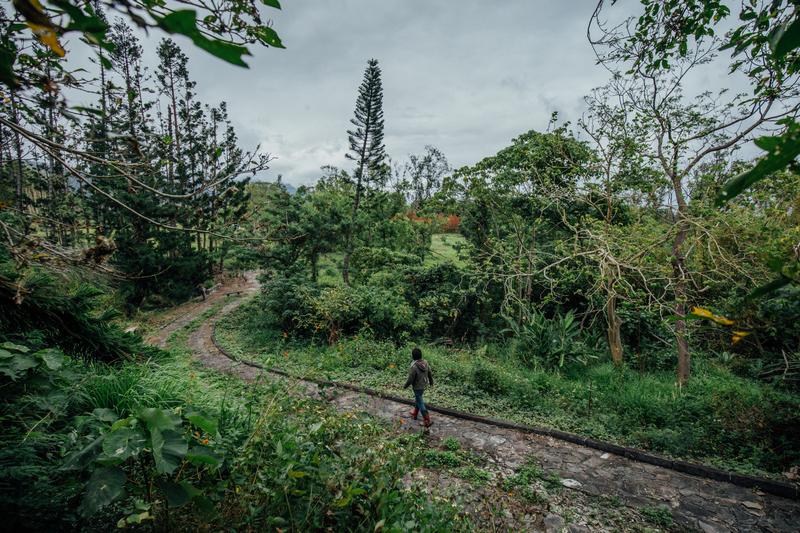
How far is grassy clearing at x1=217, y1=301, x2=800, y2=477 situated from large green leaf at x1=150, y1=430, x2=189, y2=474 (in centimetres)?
152

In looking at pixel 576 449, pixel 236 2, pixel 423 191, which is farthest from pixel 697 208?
Result: pixel 423 191

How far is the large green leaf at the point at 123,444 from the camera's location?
57.7 inches

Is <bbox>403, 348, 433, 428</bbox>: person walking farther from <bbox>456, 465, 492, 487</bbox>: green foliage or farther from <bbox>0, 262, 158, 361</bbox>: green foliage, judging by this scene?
<bbox>0, 262, 158, 361</bbox>: green foliage

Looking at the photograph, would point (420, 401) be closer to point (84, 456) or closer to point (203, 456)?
point (203, 456)

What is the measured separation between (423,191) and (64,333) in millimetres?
42020

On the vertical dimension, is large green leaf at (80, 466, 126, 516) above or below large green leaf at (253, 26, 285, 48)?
below

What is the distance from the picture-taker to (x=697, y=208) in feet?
19.2

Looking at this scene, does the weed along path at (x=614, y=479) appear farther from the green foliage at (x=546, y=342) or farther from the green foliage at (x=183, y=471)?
the green foliage at (x=546, y=342)

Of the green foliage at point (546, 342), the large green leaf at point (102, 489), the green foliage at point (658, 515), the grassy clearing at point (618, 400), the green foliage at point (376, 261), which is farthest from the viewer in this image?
the green foliage at point (376, 261)

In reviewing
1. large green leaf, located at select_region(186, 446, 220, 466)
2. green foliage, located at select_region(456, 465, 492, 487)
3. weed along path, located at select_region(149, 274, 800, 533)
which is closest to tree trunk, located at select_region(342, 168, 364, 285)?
weed along path, located at select_region(149, 274, 800, 533)

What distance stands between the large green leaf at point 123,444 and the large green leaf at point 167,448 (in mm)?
60

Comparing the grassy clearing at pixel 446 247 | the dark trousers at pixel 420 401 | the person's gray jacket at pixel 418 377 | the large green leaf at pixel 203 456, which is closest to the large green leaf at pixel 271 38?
the large green leaf at pixel 203 456

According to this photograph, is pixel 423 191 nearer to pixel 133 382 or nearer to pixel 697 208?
pixel 697 208

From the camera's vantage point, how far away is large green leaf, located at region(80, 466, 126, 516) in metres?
1.36
